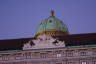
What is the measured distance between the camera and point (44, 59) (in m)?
54.6

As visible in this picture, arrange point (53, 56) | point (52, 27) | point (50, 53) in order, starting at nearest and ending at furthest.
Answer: point (53, 56)
point (50, 53)
point (52, 27)

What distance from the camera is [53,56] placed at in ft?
179

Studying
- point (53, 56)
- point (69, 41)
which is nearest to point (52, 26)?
point (69, 41)

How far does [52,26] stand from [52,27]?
16 cm

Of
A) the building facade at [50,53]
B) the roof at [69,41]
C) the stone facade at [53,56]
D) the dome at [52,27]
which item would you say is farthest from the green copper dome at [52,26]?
the stone facade at [53,56]

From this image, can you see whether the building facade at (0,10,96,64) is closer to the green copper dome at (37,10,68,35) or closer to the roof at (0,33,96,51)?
the roof at (0,33,96,51)

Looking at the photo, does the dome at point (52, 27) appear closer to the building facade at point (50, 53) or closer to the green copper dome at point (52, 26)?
the green copper dome at point (52, 26)

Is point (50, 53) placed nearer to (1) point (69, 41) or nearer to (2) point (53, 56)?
(2) point (53, 56)

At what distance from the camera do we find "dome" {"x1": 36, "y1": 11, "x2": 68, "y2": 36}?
65125mm

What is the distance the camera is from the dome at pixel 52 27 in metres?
65.1

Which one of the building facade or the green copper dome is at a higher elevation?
the green copper dome

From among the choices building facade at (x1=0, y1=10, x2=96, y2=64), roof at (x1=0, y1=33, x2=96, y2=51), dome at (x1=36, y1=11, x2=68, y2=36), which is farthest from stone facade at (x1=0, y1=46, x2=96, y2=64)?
dome at (x1=36, y1=11, x2=68, y2=36)

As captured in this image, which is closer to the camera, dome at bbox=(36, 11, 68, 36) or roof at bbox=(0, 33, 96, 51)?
roof at bbox=(0, 33, 96, 51)

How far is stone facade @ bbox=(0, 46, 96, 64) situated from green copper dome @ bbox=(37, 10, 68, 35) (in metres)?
10.2
